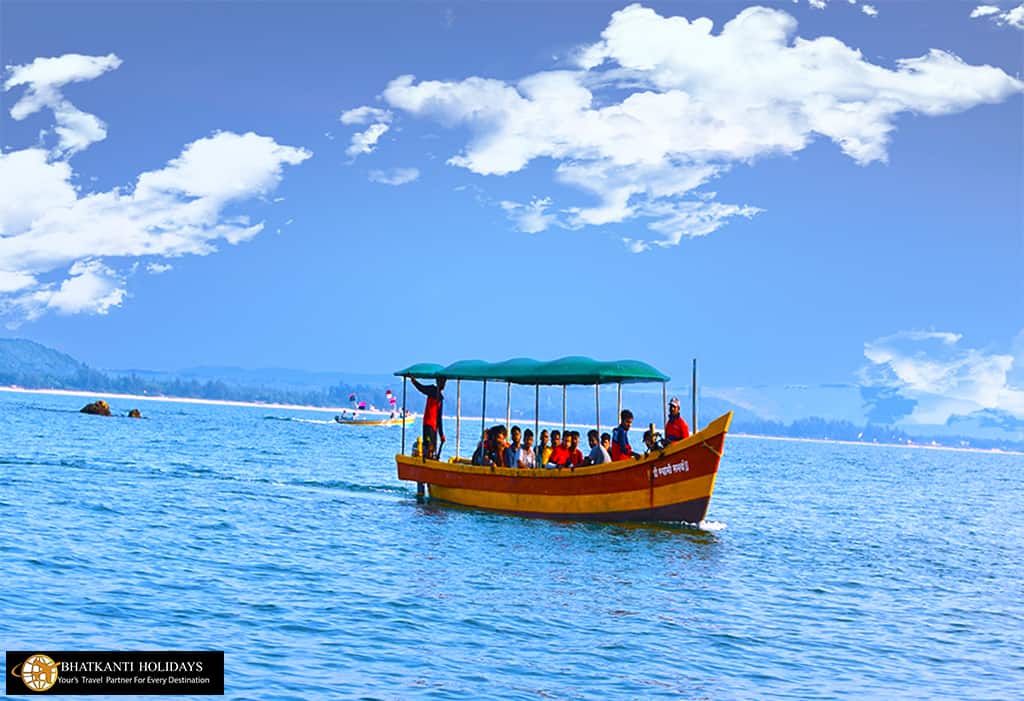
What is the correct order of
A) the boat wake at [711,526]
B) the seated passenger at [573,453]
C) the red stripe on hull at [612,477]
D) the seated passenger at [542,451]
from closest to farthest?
the red stripe on hull at [612,477], the seated passenger at [573,453], the boat wake at [711,526], the seated passenger at [542,451]

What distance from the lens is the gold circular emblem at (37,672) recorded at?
494 inches

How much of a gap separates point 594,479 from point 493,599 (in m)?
10.6

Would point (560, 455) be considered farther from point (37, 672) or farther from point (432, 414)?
point (37, 672)

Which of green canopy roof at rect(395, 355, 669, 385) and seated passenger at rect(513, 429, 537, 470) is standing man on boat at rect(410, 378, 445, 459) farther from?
seated passenger at rect(513, 429, 537, 470)

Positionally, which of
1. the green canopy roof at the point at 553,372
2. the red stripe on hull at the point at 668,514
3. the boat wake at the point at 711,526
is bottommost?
the boat wake at the point at 711,526

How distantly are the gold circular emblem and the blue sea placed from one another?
4.15 ft

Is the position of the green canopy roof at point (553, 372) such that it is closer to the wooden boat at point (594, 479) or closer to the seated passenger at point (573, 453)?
the wooden boat at point (594, 479)

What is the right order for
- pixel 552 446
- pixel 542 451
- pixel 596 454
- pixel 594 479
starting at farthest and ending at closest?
pixel 542 451
pixel 552 446
pixel 596 454
pixel 594 479

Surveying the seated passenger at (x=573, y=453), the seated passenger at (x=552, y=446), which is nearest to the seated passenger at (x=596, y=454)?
the seated passenger at (x=573, y=453)

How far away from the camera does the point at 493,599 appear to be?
20.0 meters

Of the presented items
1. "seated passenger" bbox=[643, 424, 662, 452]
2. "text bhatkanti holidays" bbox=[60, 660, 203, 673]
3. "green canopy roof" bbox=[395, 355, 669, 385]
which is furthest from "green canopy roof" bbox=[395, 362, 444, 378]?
"text bhatkanti holidays" bbox=[60, 660, 203, 673]

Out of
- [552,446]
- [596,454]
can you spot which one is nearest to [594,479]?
[596,454]

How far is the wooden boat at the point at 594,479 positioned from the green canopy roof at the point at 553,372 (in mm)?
29

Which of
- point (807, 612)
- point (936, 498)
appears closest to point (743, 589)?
point (807, 612)
